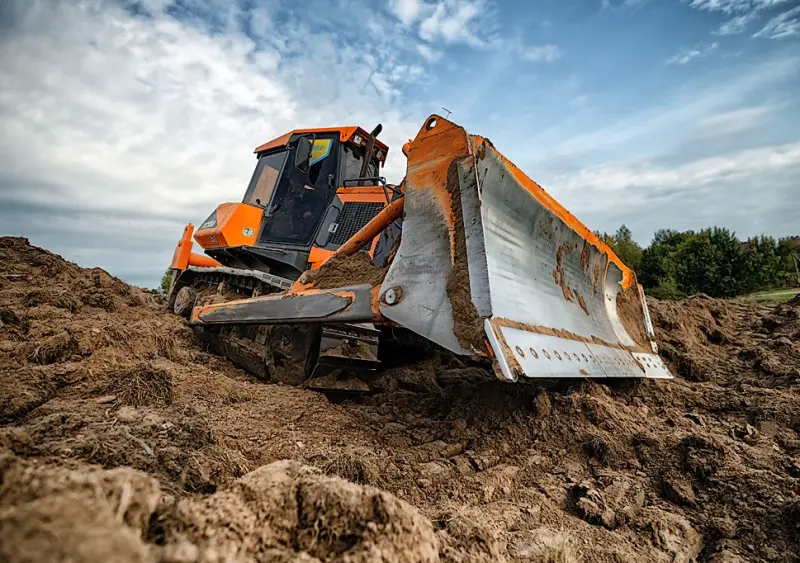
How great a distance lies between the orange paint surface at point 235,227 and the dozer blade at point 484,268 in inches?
126

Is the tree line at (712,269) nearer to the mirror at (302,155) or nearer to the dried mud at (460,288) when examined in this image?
the mirror at (302,155)

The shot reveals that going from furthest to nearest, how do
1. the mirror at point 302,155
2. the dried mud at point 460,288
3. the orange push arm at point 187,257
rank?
the orange push arm at point 187,257, the mirror at point 302,155, the dried mud at point 460,288

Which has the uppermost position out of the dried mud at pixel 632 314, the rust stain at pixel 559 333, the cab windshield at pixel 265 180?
the cab windshield at pixel 265 180

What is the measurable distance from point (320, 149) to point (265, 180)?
2.67ft

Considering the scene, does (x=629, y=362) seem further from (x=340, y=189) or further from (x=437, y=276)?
(x=340, y=189)

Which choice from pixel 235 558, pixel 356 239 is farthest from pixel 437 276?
pixel 235 558

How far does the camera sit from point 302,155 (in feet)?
17.0

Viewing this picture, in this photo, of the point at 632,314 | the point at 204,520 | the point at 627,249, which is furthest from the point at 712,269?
the point at 204,520

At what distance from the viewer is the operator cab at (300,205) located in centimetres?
496

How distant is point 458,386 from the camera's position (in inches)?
125

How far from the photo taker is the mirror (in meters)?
5.16

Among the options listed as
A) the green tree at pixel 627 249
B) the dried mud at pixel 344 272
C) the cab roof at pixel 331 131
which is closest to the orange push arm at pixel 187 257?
the cab roof at pixel 331 131

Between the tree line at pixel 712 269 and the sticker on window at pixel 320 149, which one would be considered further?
the tree line at pixel 712 269

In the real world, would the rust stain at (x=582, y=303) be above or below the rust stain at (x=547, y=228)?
below
